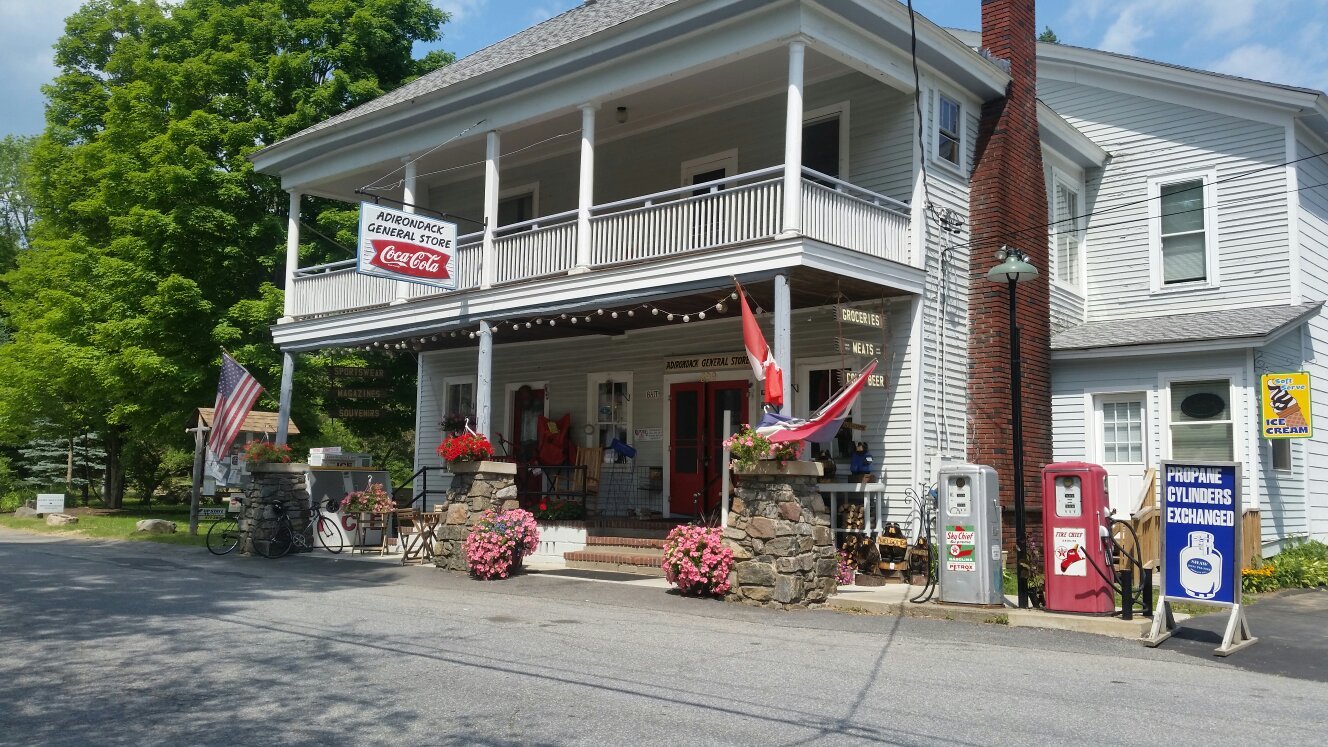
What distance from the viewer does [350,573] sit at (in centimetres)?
1497

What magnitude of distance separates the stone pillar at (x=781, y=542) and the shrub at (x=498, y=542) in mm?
3684

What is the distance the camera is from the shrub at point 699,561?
39.4ft

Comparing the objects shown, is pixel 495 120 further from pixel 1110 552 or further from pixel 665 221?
pixel 1110 552

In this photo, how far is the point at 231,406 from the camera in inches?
735

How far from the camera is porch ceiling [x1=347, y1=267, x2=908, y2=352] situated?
13453 millimetres

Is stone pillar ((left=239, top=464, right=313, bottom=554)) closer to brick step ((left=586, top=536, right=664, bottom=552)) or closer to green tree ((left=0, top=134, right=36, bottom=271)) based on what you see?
brick step ((left=586, top=536, right=664, bottom=552))

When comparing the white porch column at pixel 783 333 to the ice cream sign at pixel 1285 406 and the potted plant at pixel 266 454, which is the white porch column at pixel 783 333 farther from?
the potted plant at pixel 266 454

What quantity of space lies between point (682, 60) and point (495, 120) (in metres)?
3.69

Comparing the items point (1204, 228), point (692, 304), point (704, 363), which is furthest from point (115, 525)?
point (1204, 228)

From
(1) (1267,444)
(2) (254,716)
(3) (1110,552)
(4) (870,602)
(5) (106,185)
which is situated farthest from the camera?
(5) (106,185)

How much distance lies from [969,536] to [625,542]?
5.93 metres

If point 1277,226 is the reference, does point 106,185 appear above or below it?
above

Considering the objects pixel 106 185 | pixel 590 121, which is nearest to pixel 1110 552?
pixel 590 121

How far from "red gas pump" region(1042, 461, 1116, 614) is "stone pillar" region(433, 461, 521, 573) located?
7.56 meters
